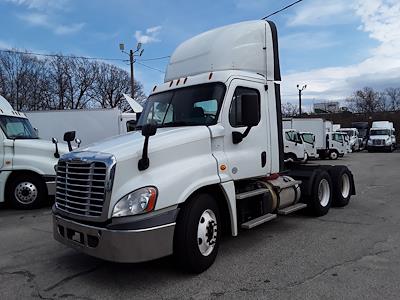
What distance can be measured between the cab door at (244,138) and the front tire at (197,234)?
0.77 metres

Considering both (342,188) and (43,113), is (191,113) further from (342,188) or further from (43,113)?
(43,113)

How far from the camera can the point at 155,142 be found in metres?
4.75

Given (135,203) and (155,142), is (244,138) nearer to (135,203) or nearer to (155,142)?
(155,142)

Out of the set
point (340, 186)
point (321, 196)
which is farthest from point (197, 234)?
point (340, 186)

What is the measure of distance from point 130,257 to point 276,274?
1.83 m

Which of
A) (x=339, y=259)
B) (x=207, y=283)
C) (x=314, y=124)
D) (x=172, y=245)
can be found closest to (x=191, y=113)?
(x=172, y=245)

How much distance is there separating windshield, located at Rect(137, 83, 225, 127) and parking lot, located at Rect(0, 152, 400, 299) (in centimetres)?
197

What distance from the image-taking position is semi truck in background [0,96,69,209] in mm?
9617

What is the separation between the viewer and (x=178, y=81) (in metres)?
6.24

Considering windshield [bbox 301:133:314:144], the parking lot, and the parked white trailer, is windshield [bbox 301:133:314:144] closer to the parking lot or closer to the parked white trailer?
the parked white trailer

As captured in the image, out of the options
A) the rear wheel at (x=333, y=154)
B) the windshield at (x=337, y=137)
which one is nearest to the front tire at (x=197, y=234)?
the rear wheel at (x=333, y=154)

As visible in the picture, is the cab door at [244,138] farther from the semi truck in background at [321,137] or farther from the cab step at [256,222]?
the semi truck in background at [321,137]

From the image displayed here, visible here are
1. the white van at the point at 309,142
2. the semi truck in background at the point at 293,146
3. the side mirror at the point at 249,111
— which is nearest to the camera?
the side mirror at the point at 249,111

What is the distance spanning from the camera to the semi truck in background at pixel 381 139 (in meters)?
37.8
